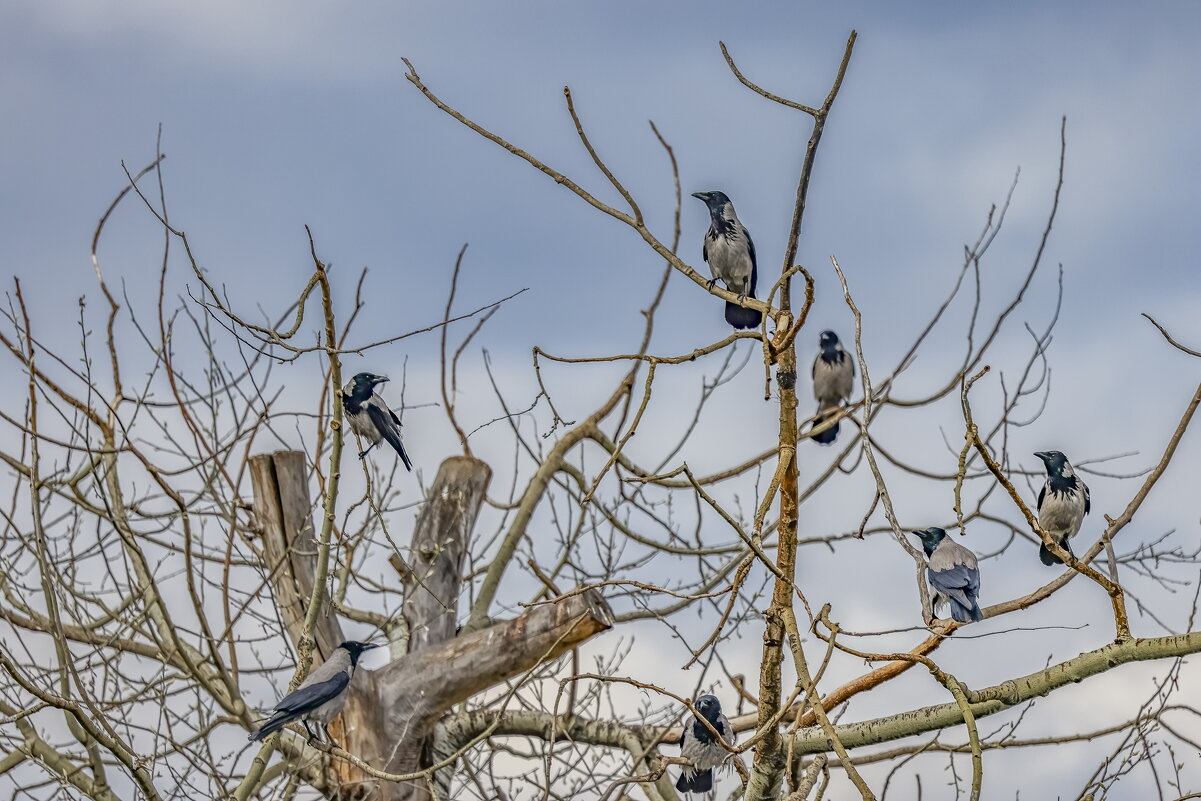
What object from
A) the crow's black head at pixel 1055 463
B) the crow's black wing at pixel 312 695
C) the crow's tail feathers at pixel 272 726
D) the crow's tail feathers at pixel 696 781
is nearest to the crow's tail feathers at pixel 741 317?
the crow's black head at pixel 1055 463

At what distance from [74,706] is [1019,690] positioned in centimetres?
303

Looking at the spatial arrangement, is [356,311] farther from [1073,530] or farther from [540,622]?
[1073,530]

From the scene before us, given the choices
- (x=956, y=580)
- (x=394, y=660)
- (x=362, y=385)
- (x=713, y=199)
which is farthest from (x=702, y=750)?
(x=713, y=199)

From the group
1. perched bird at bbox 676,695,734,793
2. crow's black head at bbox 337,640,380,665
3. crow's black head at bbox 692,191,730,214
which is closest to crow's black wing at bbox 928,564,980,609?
perched bird at bbox 676,695,734,793

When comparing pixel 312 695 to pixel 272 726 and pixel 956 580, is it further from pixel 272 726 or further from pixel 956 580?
pixel 956 580

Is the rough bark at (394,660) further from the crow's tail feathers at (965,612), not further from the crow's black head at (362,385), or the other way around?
the crow's tail feathers at (965,612)

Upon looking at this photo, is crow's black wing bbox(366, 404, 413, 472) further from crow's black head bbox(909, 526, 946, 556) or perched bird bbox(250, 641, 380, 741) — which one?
crow's black head bbox(909, 526, 946, 556)

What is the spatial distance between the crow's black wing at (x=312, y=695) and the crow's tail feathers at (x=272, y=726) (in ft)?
0.09

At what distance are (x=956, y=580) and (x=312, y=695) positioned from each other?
279cm

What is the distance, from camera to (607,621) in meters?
5.55

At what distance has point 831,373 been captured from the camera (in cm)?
895

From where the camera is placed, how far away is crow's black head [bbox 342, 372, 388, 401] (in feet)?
20.9

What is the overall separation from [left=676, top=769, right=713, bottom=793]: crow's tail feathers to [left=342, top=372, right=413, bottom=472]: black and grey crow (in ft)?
7.10

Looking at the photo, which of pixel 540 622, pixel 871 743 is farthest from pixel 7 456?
pixel 871 743
